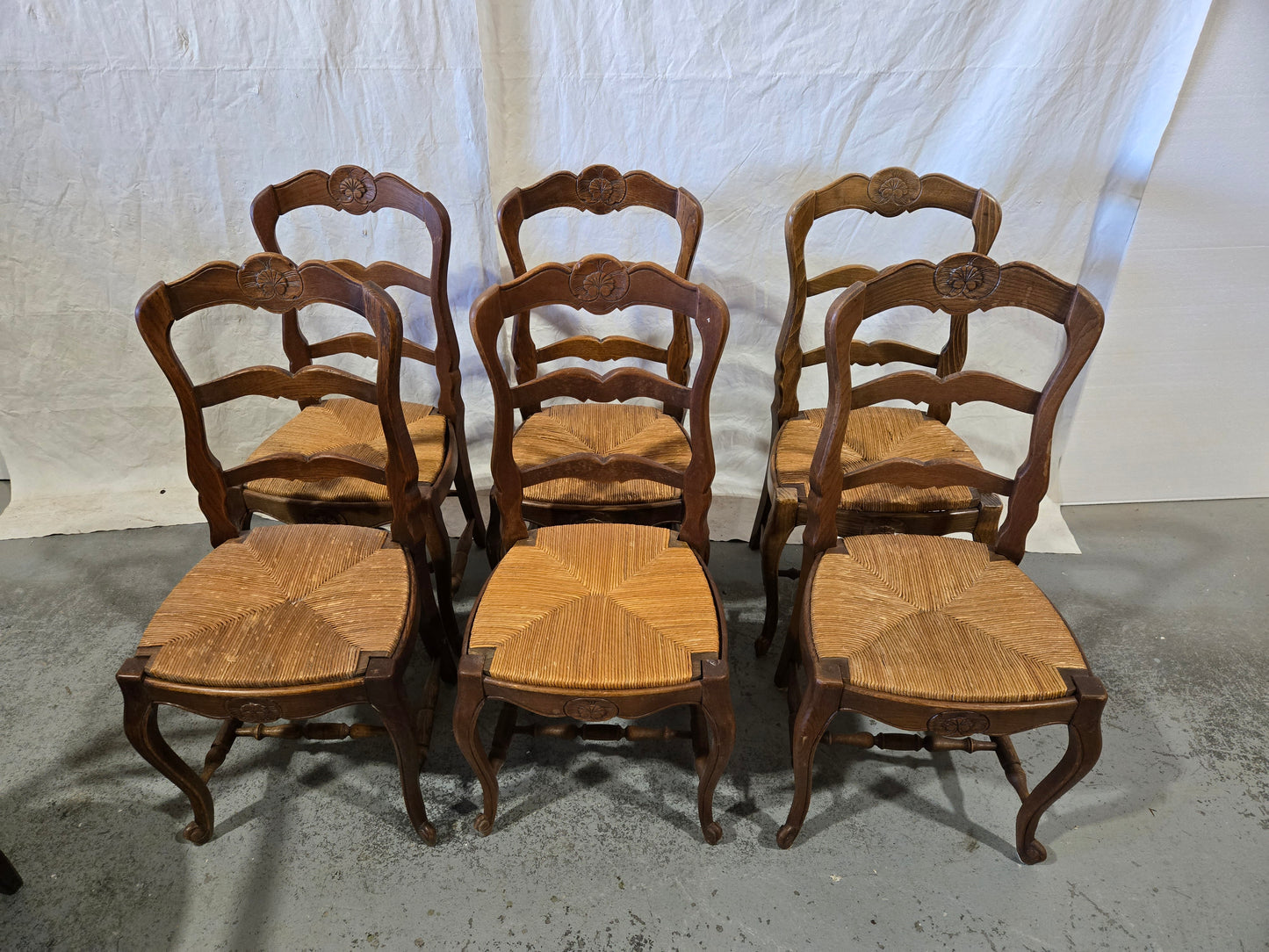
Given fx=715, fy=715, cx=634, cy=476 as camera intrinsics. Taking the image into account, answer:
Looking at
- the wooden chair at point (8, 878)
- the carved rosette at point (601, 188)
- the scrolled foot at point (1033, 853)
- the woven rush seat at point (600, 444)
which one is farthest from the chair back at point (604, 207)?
the wooden chair at point (8, 878)

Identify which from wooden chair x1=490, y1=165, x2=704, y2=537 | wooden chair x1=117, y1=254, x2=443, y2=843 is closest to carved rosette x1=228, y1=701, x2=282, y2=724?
wooden chair x1=117, y1=254, x2=443, y2=843

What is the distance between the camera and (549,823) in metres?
1.72

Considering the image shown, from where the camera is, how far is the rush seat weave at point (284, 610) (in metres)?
1.41

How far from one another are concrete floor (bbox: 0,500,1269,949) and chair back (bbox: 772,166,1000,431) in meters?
1.01

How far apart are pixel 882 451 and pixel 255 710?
5.43ft

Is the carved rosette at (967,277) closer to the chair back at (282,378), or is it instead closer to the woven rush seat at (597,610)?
the woven rush seat at (597,610)

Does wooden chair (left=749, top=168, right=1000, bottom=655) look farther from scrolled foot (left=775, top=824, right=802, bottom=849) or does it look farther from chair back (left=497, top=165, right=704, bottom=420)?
scrolled foot (left=775, top=824, right=802, bottom=849)

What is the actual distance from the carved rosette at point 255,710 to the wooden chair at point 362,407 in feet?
1.95

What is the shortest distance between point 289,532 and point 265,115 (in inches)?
52.6

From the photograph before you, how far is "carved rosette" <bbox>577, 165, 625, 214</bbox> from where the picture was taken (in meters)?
2.06

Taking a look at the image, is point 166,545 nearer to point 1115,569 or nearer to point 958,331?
point 958,331

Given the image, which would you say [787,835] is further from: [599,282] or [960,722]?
[599,282]

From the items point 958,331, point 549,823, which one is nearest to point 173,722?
point 549,823

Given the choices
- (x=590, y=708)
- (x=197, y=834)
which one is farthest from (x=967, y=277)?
(x=197, y=834)
